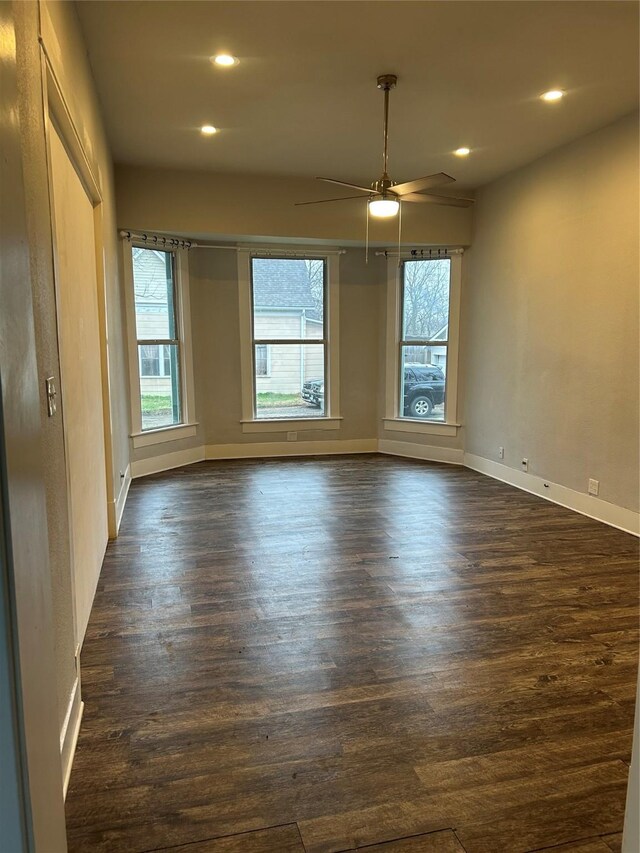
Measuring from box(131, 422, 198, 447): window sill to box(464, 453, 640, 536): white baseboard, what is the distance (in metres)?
3.15

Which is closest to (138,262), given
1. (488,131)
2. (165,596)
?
(488,131)

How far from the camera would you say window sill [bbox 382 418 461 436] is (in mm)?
6375

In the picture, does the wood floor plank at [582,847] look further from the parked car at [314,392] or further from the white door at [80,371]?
the parked car at [314,392]

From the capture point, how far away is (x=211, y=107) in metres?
3.88

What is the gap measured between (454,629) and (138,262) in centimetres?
468

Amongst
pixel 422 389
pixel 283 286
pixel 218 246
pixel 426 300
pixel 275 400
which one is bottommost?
pixel 275 400

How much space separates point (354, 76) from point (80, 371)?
246cm

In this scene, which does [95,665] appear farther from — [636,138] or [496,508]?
[636,138]

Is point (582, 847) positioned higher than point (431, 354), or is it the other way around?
point (431, 354)

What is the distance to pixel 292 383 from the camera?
6684 millimetres

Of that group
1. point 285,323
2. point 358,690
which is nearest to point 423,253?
point 285,323

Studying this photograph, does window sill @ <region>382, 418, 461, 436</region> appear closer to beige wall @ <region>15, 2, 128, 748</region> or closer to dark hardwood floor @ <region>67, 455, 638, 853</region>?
dark hardwood floor @ <region>67, 455, 638, 853</region>

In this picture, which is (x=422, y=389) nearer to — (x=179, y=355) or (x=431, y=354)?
(x=431, y=354)

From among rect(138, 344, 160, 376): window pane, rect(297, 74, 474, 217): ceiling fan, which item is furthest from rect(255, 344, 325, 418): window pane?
rect(297, 74, 474, 217): ceiling fan
